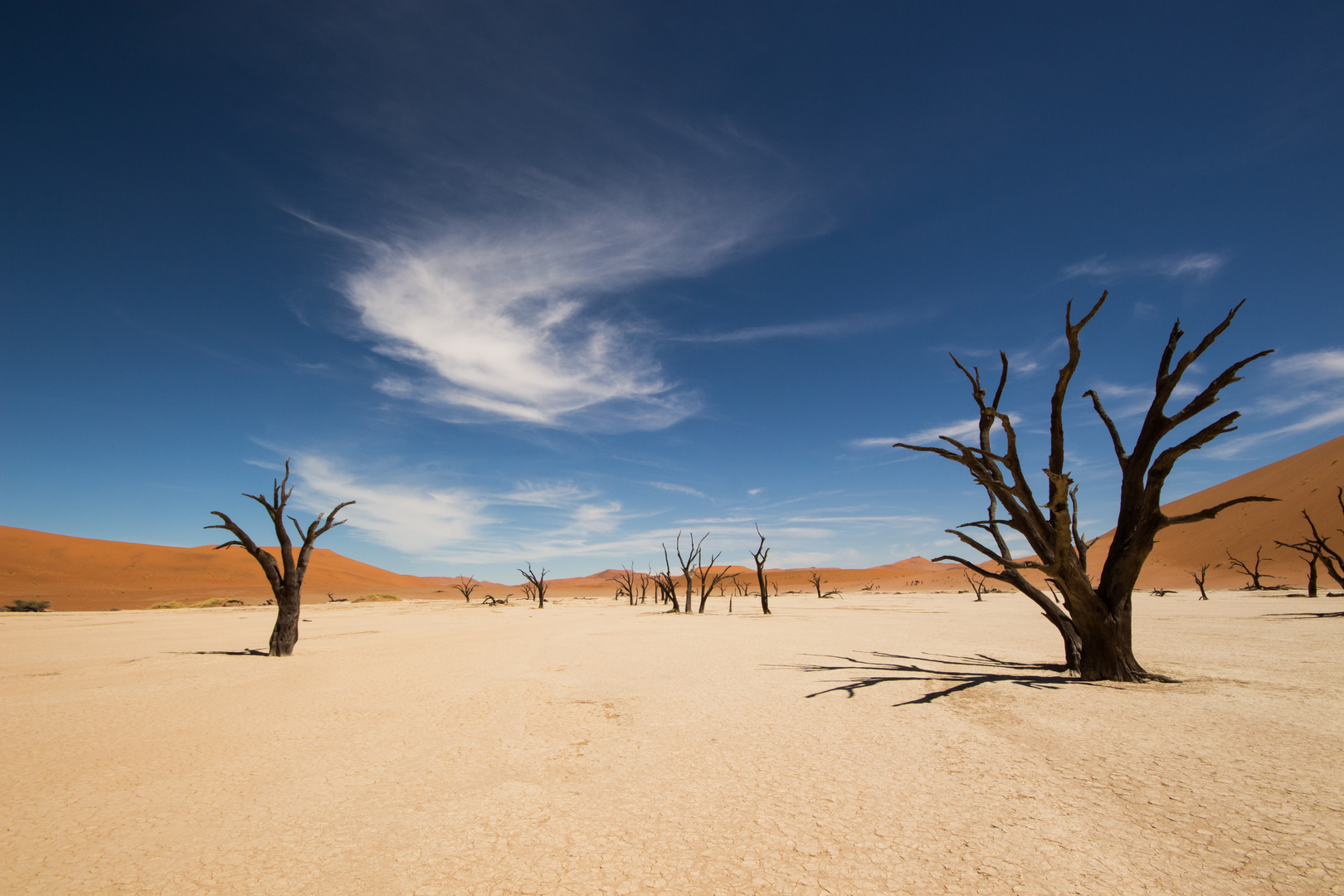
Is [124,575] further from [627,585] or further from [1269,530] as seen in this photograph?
[1269,530]

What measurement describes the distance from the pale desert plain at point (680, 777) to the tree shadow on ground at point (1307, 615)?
810 cm

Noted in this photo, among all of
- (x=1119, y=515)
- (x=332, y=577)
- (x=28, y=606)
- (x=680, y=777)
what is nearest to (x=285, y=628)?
(x=680, y=777)

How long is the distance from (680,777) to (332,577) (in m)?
93.3

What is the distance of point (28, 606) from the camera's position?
1225 inches

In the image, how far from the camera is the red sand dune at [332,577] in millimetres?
43312

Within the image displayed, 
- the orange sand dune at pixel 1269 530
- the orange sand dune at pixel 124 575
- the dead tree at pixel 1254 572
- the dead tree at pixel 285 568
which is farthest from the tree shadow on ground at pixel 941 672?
the orange sand dune at pixel 124 575

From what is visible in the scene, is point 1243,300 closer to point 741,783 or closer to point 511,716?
point 741,783

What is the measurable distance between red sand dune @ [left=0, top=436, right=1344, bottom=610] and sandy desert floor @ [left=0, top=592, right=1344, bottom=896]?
4287cm

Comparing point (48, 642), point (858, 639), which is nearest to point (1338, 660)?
point (858, 639)

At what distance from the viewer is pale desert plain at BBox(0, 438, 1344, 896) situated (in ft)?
10.0

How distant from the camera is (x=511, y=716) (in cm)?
647

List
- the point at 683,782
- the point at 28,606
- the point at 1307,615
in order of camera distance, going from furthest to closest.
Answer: the point at 28,606, the point at 1307,615, the point at 683,782

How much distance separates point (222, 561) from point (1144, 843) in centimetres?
8872

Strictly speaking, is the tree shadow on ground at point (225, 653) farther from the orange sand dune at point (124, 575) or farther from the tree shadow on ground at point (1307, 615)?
the orange sand dune at point (124, 575)
